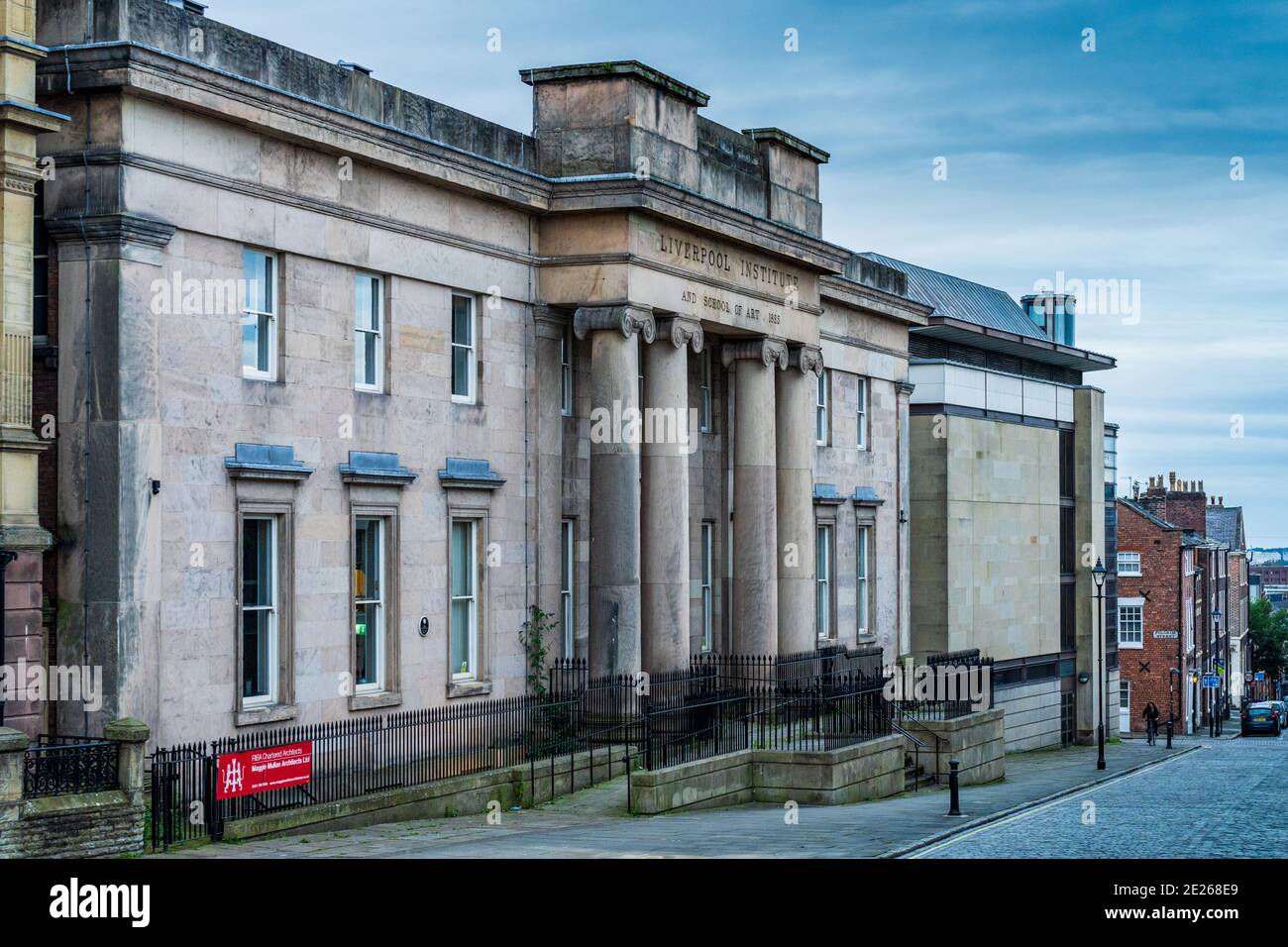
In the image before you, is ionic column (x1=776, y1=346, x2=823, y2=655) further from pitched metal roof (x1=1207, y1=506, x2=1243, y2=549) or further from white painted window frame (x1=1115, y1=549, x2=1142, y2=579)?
pitched metal roof (x1=1207, y1=506, x2=1243, y2=549)

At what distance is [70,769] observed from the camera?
61.9 ft

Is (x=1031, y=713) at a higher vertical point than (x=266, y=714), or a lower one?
lower

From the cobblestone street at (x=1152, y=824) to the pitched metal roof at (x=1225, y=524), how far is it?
92486 millimetres

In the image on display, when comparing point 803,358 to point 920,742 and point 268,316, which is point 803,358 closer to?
point 920,742

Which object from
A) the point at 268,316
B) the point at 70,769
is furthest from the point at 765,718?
the point at 70,769

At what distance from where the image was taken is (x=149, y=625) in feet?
70.6

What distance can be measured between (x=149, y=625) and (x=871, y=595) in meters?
25.9

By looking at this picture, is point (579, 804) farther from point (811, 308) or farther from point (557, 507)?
point (811, 308)

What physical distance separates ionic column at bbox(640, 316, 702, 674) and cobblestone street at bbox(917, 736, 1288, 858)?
7162 mm

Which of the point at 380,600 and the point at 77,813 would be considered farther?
the point at 380,600

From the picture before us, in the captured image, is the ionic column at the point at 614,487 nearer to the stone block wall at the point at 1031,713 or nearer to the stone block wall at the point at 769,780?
the stone block wall at the point at 769,780

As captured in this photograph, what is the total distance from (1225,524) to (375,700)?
113383mm

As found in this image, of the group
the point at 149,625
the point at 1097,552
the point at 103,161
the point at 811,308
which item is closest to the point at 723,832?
the point at 149,625

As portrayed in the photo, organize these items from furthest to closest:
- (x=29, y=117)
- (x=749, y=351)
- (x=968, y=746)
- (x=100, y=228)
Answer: (x=968, y=746)
(x=749, y=351)
(x=100, y=228)
(x=29, y=117)
